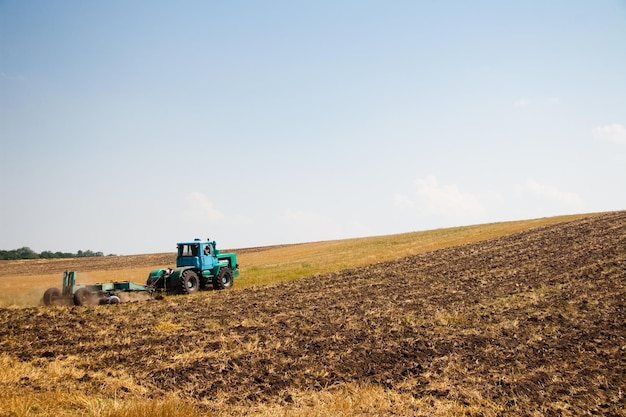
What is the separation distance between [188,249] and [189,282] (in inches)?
66.0

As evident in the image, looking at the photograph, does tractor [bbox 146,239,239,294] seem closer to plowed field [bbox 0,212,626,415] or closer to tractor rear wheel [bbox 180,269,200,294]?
tractor rear wheel [bbox 180,269,200,294]

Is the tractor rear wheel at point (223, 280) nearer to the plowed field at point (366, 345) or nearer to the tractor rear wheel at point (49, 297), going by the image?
the plowed field at point (366, 345)

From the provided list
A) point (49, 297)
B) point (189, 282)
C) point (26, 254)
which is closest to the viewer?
point (49, 297)

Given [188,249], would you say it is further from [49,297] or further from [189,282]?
[49,297]

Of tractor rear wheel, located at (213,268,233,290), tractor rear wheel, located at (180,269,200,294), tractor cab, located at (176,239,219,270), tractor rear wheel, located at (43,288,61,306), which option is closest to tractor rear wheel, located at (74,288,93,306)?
tractor rear wheel, located at (43,288,61,306)

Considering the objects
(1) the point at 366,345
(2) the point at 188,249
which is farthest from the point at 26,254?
(1) the point at 366,345

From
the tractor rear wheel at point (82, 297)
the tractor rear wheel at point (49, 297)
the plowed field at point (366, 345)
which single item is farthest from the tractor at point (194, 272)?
the tractor rear wheel at point (49, 297)

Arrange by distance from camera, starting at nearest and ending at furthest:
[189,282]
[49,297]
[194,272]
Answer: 1. [49,297]
2. [189,282]
3. [194,272]

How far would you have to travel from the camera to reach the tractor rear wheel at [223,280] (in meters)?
21.8

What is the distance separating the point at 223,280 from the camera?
2233 cm

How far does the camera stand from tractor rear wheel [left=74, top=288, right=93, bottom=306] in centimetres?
1742

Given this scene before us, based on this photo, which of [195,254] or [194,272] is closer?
[194,272]

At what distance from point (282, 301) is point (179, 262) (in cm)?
656

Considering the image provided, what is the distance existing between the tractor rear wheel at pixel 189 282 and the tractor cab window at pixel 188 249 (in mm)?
909
